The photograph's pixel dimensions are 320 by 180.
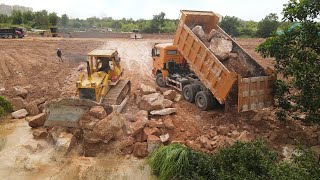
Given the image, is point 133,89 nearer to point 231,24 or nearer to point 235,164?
point 235,164

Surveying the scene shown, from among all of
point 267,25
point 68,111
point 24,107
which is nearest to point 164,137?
point 68,111

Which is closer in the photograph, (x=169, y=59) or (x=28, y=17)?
(x=169, y=59)

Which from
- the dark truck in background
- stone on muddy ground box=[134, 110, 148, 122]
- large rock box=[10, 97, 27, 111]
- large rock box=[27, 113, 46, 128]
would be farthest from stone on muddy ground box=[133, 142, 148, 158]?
the dark truck in background

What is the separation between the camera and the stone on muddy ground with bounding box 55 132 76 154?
8914 millimetres

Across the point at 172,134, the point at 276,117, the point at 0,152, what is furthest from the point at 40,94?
the point at 276,117

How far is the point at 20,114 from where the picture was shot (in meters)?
11.5

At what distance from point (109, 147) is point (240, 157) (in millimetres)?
3814

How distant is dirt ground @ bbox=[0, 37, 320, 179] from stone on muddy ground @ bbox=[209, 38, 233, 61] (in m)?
1.85

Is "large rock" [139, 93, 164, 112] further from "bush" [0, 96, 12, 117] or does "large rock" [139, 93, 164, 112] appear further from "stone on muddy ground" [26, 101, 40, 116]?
"bush" [0, 96, 12, 117]

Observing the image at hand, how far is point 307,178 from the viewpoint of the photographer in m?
5.87

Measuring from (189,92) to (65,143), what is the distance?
5.15 metres

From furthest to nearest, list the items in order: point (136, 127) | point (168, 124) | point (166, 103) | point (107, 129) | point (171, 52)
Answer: point (171, 52)
point (166, 103)
point (168, 124)
point (136, 127)
point (107, 129)

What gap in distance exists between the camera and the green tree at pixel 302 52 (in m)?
8.00

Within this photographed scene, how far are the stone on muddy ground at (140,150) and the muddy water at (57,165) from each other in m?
0.15
